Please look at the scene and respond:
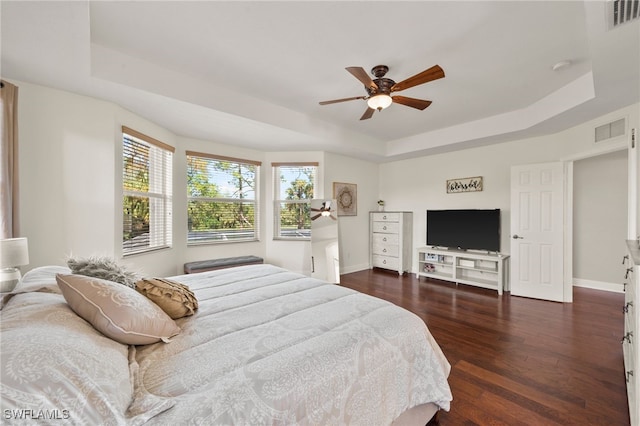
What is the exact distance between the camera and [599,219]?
13.1 ft

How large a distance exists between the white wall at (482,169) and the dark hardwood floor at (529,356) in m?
1.37

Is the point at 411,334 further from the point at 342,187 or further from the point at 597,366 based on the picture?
the point at 342,187

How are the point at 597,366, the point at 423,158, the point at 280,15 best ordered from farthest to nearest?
the point at 423,158 → the point at 597,366 → the point at 280,15

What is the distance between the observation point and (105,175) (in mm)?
2785

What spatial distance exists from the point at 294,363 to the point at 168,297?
0.86 meters

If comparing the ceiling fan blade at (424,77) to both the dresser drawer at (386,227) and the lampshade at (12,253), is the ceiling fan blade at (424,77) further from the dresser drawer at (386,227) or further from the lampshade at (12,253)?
the dresser drawer at (386,227)

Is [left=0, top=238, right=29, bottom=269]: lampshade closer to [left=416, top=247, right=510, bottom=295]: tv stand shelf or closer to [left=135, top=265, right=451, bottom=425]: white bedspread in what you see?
[left=135, top=265, right=451, bottom=425]: white bedspread

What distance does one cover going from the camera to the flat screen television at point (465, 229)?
4270 millimetres

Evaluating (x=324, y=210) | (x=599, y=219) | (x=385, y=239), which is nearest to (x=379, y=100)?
(x=324, y=210)

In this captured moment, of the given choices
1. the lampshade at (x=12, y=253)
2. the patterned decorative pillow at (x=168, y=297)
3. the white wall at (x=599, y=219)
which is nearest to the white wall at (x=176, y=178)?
the white wall at (x=599, y=219)

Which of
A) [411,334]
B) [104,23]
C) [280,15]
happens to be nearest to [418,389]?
[411,334]

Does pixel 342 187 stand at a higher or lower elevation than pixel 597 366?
higher

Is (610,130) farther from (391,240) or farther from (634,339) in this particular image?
(391,240)

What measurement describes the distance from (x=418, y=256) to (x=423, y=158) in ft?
6.63
